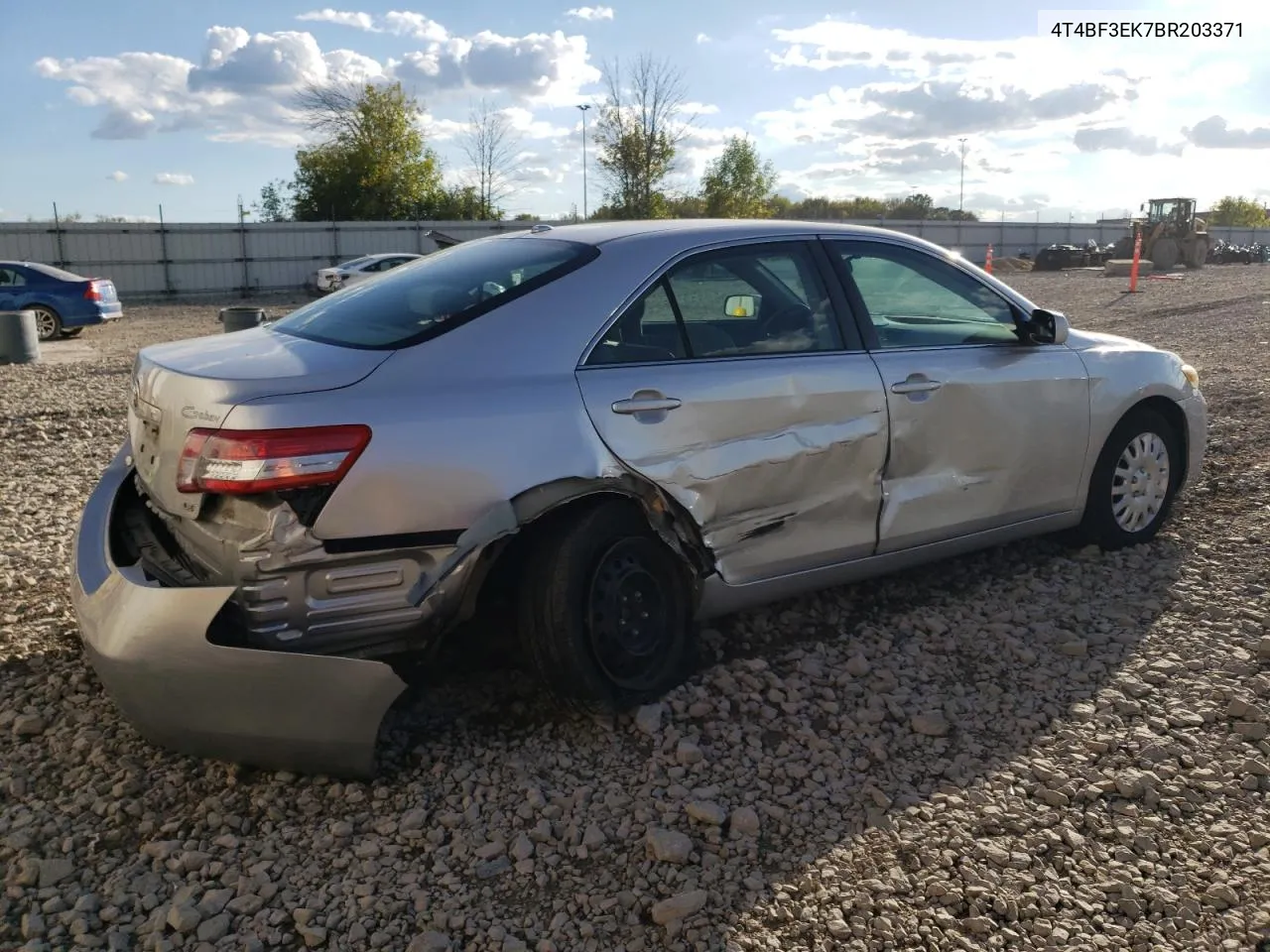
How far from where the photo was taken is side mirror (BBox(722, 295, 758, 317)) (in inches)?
152

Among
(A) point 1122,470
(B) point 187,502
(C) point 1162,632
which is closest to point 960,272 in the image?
(A) point 1122,470

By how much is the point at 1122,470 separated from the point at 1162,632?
1013mm

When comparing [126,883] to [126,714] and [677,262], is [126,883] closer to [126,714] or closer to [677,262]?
[126,714]

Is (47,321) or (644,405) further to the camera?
(47,321)

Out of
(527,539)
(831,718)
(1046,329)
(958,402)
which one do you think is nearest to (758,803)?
(831,718)

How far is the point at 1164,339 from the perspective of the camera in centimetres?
1448

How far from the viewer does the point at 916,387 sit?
4.03 meters

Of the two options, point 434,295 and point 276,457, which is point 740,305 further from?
point 276,457

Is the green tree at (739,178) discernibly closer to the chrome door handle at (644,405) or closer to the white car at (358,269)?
the white car at (358,269)

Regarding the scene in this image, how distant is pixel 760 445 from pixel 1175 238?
38.5m

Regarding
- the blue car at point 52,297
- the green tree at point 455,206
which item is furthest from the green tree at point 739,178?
the blue car at point 52,297

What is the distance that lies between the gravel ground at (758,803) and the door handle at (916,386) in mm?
915

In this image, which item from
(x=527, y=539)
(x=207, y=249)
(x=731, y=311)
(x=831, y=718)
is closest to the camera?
(x=527, y=539)

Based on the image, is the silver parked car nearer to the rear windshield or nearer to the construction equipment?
the rear windshield
